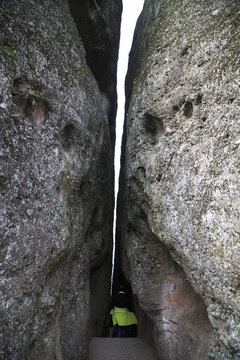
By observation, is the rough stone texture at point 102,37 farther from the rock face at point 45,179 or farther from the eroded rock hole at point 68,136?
the eroded rock hole at point 68,136

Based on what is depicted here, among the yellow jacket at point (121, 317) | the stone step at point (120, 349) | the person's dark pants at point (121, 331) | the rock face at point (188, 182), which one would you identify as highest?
the rock face at point (188, 182)

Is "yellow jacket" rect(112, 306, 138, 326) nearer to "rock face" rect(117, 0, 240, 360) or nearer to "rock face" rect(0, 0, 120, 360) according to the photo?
"rock face" rect(117, 0, 240, 360)

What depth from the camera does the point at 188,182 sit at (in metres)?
5.04

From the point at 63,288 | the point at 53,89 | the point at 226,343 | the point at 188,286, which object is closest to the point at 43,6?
the point at 53,89

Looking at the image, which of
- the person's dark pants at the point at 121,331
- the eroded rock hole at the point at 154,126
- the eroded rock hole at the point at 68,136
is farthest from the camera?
the person's dark pants at the point at 121,331

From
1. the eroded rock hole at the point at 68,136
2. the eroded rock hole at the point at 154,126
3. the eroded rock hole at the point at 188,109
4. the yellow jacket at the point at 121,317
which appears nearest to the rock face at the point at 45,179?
the eroded rock hole at the point at 68,136

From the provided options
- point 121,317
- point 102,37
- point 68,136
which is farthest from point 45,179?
point 102,37

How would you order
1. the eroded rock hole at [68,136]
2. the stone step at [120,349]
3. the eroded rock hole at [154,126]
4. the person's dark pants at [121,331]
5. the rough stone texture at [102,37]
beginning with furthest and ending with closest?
the rough stone texture at [102,37] → the person's dark pants at [121,331] → the stone step at [120,349] → the eroded rock hole at [154,126] → the eroded rock hole at [68,136]

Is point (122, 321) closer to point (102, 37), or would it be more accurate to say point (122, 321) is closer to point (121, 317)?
point (121, 317)

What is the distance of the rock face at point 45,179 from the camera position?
4488mm

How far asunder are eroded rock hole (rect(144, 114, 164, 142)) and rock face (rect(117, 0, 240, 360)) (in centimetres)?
2

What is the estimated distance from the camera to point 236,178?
412cm

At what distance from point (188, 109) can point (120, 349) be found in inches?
215

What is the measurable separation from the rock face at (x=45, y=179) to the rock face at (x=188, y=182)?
131cm
